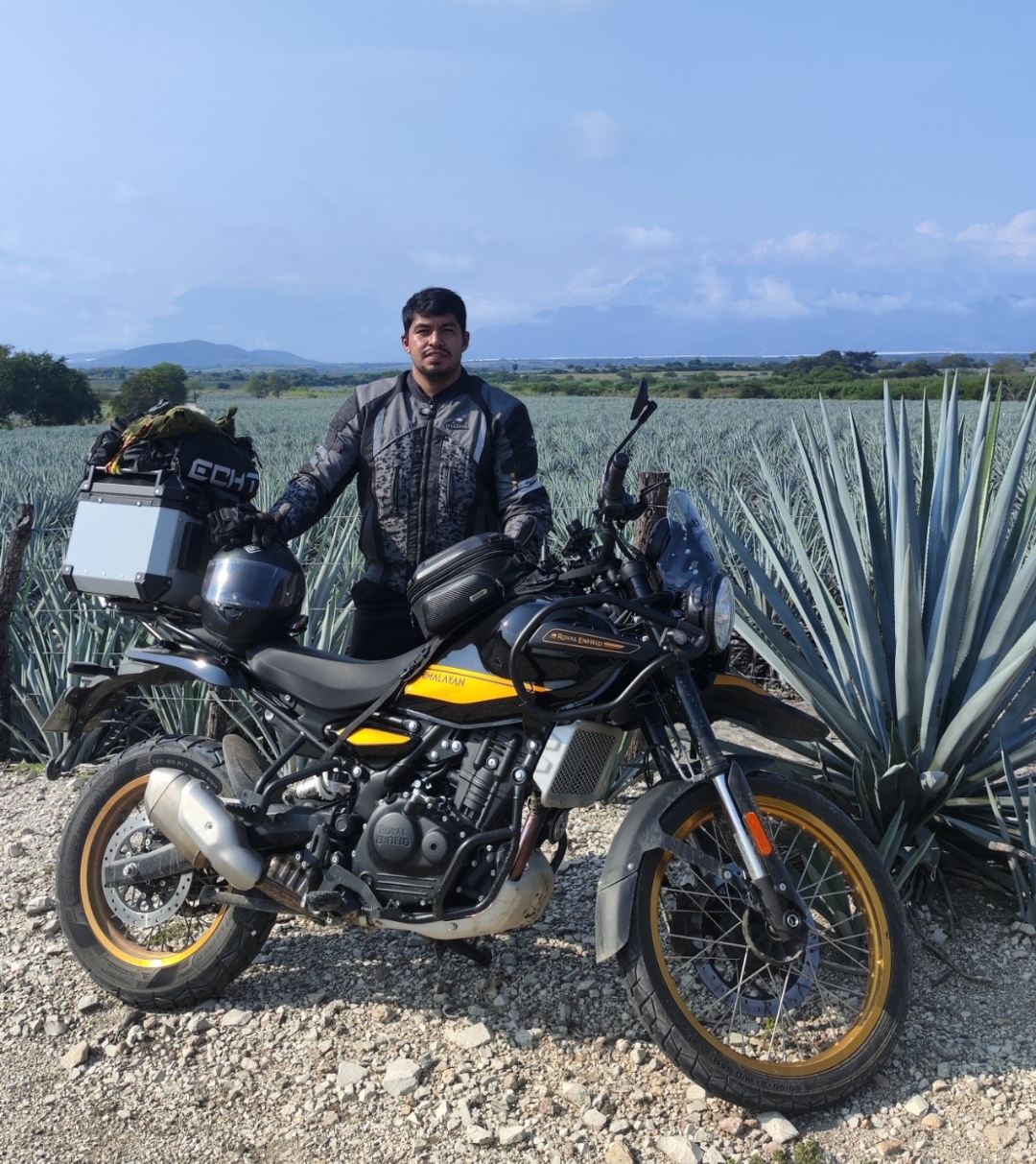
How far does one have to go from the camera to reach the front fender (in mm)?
2479

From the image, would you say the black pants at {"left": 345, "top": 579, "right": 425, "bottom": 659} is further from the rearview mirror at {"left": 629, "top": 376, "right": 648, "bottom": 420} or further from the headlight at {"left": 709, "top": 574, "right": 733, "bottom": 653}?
the rearview mirror at {"left": 629, "top": 376, "right": 648, "bottom": 420}

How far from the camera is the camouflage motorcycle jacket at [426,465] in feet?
12.1

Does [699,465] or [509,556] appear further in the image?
[699,465]

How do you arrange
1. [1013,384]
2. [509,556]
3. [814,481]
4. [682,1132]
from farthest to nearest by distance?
1. [1013,384]
2. [814,481]
3. [509,556]
4. [682,1132]

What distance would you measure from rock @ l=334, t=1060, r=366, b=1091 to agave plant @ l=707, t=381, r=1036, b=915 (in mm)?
1534

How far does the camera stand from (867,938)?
259 cm

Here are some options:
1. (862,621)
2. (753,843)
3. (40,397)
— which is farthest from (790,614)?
(40,397)

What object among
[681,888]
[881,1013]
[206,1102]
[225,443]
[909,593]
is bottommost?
[206,1102]

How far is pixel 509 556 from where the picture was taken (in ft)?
8.57

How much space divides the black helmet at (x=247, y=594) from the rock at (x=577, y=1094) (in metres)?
1.36

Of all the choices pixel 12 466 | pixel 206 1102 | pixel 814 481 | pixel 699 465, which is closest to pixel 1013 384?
pixel 699 465

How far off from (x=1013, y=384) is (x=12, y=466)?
1259 inches

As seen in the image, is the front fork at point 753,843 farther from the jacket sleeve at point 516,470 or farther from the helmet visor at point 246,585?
the jacket sleeve at point 516,470

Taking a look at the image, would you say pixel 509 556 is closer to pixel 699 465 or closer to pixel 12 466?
pixel 699 465
